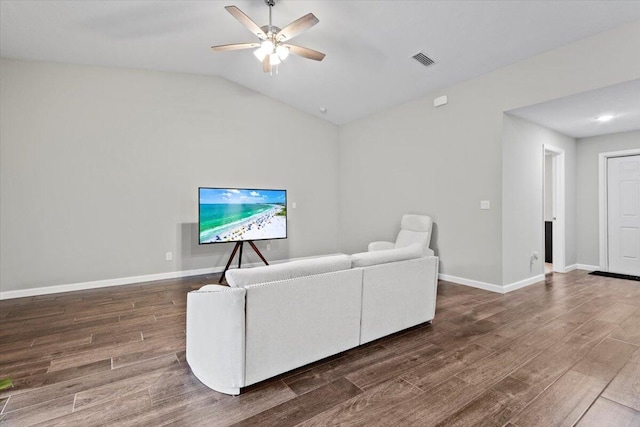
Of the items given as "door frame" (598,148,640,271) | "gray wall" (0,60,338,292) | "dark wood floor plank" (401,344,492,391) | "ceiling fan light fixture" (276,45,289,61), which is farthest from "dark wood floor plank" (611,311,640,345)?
"gray wall" (0,60,338,292)

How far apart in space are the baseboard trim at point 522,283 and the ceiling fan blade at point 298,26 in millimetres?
3914

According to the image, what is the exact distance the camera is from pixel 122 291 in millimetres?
4320

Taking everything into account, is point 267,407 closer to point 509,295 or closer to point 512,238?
point 509,295

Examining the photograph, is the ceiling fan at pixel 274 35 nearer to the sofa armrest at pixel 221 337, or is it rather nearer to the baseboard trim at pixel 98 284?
the sofa armrest at pixel 221 337

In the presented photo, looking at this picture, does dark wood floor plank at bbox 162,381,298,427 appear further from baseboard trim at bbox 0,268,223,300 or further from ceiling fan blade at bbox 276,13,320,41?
baseboard trim at bbox 0,268,223,300

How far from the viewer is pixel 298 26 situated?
2.98 meters

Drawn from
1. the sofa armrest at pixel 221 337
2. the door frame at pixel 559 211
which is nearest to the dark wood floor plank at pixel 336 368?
the sofa armrest at pixel 221 337

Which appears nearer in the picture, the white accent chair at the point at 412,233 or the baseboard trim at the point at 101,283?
the baseboard trim at the point at 101,283

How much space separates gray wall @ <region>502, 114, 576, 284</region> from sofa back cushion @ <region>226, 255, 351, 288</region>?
2908mm

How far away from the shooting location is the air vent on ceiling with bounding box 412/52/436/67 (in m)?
3.97

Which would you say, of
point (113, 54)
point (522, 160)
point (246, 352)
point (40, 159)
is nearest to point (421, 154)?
point (522, 160)

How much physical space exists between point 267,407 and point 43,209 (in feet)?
14.2

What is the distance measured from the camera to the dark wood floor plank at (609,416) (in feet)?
5.47

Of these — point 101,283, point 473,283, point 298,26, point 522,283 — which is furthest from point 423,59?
point 101,283
